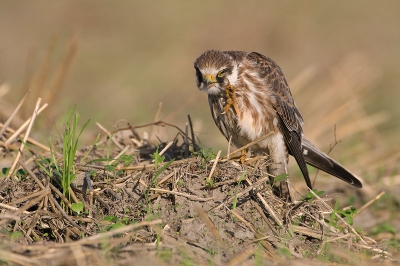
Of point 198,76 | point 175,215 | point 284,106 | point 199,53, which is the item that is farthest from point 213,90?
point 199,53

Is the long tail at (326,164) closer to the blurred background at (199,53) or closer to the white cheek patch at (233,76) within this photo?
the white cheek patch at (233,76)

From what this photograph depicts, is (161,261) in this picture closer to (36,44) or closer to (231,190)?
(231,190)

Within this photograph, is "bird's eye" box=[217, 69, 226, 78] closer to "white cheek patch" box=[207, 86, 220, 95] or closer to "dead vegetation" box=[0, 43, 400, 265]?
"white cheek patch" box=[207, 86, 220, 95]

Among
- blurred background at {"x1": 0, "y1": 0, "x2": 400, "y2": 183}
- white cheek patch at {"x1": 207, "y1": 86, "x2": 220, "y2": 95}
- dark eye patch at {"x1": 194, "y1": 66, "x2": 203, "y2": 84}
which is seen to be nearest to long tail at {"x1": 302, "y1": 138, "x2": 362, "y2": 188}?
white cheek patch at {"x1": 207, "y1": 86, "x2": 220, "y2": 95}

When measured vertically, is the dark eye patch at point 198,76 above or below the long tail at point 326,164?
above

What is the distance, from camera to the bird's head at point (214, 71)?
4953 millimetres

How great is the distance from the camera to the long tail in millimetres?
5348

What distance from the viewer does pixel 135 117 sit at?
8.88 m

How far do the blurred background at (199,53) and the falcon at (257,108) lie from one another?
159 centimetres

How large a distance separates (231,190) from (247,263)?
84 centimetres

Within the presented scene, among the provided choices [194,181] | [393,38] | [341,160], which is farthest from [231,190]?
[393,38]

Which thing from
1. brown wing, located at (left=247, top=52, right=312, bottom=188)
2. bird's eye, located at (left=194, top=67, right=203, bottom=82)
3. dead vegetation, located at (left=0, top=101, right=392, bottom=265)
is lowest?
dead vegetation, located at (left=0, top=101, right=392, bottom=265)

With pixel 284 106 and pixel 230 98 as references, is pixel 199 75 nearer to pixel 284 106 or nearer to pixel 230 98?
pixel 230 98

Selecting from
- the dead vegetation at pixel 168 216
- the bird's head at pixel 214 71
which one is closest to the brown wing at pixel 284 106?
the bird's head at pixel 214 71
